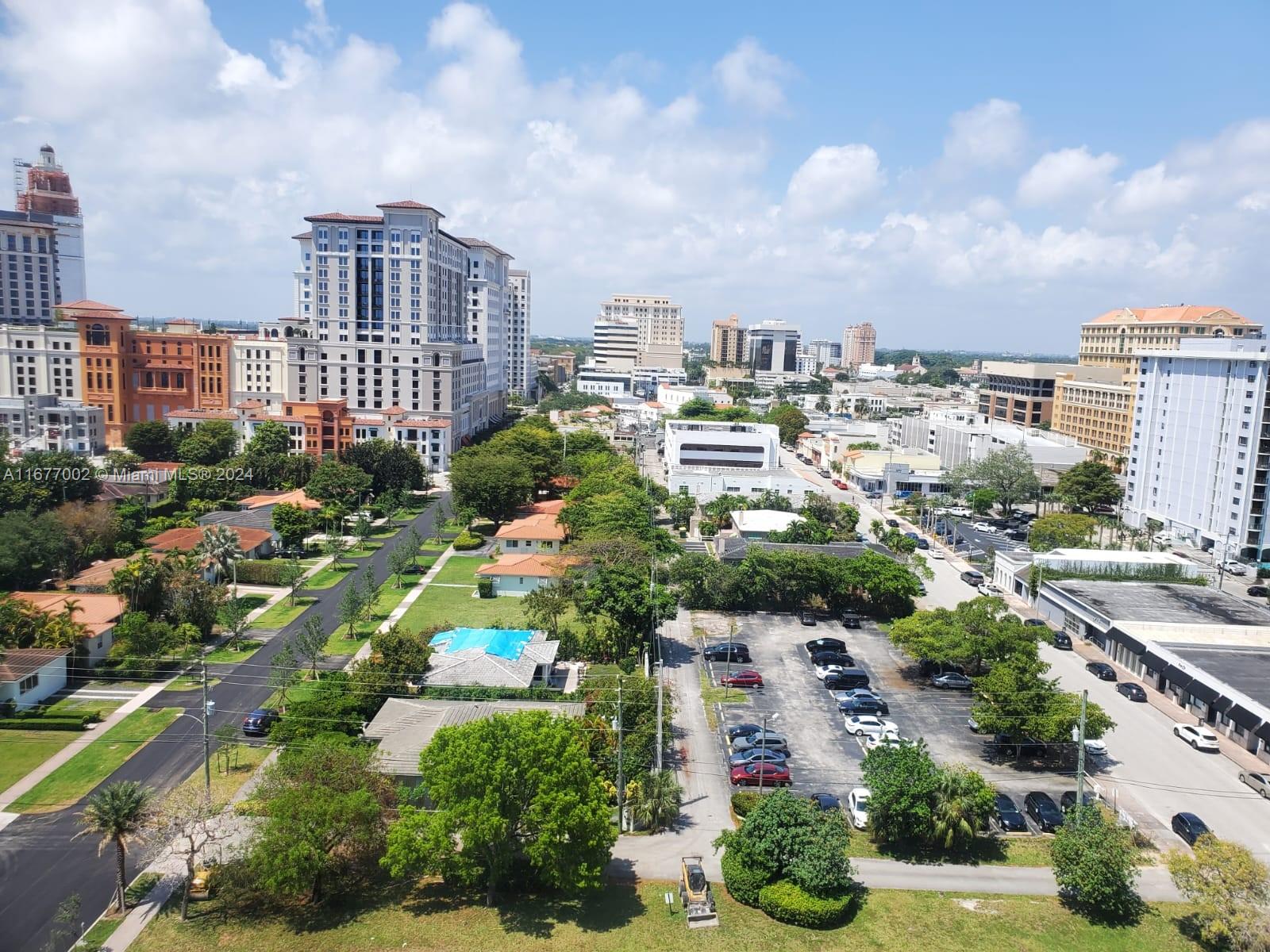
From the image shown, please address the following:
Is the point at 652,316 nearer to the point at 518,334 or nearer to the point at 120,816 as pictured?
the point at 518,334

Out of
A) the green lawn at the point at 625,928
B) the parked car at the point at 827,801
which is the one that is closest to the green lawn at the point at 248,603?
the green lawn at the point at 625,928

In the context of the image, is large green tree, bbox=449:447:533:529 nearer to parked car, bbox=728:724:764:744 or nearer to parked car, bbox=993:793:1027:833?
parked car, bbox=728:724:764:744

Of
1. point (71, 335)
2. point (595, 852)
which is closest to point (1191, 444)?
point (595, 852)

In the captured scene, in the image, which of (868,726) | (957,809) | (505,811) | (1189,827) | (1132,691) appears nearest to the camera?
(505,811)

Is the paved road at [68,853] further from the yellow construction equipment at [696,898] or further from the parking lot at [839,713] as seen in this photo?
the parking lot at [839,713]

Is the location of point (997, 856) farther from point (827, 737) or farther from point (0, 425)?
point (0, 425)

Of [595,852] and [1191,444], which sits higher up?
[1191,444]

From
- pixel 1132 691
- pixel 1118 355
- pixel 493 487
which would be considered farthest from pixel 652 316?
pixel 1132 691

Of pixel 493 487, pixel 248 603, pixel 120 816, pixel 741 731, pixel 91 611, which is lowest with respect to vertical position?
pixel 741 731
